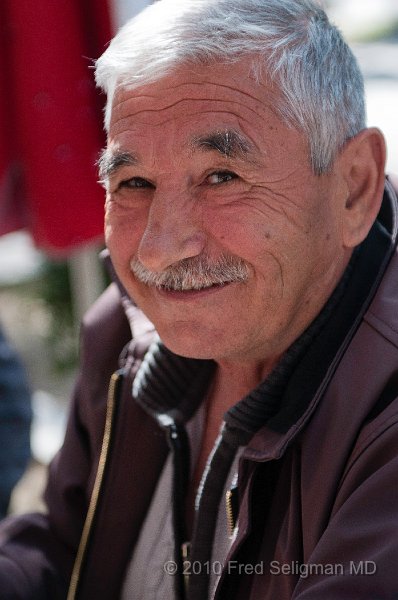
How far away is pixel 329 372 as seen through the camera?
65.9 inches

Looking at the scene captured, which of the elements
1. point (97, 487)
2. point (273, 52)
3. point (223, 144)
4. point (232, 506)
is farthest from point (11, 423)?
point (273, 52)

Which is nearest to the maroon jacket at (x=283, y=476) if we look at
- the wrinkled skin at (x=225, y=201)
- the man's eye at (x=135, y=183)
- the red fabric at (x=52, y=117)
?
the wrinkled skin at (x=225, y=201)

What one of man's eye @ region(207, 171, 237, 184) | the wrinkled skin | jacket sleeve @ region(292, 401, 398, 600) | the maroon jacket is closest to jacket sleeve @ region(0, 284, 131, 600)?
the maroon jacket

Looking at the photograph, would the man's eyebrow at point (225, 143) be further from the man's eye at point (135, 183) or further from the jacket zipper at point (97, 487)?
the jacket zipper at point (97, 487)

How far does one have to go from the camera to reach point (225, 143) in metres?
1.65

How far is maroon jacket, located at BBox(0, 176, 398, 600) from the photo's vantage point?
149cm

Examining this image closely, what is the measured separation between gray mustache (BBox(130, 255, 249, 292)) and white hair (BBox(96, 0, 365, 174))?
22 centimetres

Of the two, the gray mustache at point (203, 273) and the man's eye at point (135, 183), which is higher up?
the man's eye at point (135, 183)

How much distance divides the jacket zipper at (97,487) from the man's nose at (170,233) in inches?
19.6

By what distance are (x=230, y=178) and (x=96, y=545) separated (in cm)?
89

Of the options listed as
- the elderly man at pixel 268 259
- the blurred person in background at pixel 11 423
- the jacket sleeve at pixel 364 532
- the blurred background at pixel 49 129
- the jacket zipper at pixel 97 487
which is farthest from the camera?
the blurred background at pixel 49 129

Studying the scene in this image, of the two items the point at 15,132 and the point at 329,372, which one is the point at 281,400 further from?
the point at 15,132

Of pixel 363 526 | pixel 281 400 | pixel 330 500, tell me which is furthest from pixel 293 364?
pixel 363 526

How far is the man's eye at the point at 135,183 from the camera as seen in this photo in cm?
177
